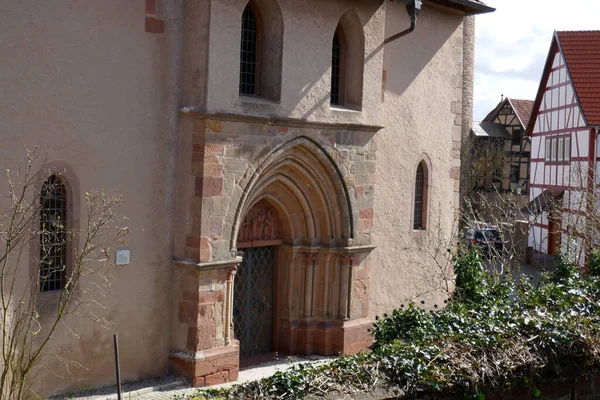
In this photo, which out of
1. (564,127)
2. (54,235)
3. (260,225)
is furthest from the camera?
(564,127)

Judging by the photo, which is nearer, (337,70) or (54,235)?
(54,235)

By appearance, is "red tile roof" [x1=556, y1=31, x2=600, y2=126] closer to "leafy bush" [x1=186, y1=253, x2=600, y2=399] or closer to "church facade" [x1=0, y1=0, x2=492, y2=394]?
"church facade" [x1=0, y1=0, x2=492, y2=394]

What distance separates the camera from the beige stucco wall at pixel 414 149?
1549 cm

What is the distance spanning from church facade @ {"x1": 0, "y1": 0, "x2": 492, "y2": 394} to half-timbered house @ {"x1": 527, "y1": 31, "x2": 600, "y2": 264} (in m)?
11.4

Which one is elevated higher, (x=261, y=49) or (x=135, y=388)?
(x=261, y=49)

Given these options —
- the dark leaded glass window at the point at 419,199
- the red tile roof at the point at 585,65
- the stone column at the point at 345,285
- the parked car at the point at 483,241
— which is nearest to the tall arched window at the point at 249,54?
the stone column at the point at 345,285

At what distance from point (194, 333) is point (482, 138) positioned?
3461 centimetres

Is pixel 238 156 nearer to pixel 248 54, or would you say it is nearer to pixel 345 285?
pixel 248 54

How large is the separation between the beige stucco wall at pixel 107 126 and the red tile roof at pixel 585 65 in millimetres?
19686

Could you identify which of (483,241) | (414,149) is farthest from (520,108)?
(483,241)

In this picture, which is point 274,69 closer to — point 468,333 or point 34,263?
point 34,263

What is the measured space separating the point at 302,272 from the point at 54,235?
486cm

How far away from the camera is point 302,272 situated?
14367 mm

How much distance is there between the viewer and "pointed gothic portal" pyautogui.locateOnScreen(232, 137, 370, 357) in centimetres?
1397
